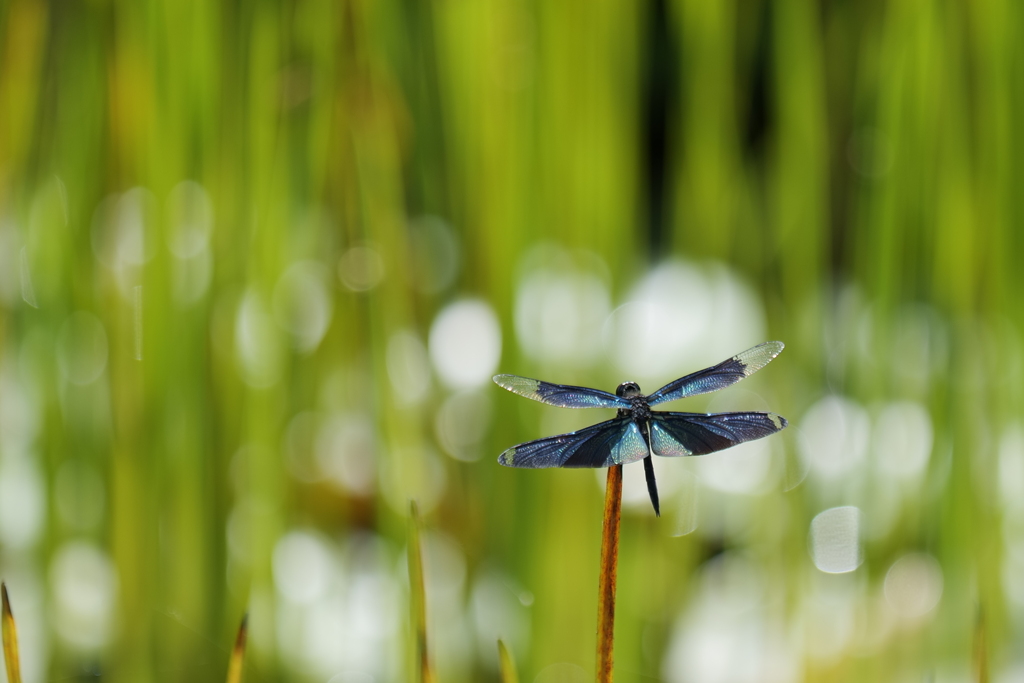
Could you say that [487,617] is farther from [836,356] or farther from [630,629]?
[836,356]

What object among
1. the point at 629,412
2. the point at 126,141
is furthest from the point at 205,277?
the point at 629,412

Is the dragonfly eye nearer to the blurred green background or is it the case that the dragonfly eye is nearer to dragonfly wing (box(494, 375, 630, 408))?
dragonfly wing (box(494, 375, 630, 408))

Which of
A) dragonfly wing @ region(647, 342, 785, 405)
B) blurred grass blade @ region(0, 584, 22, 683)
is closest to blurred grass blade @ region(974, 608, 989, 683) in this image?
dragonfly wing @ region(647, 342, 785, 405)

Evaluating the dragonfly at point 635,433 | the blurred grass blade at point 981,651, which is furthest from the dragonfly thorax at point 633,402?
the blurred grass blade at point 981,651

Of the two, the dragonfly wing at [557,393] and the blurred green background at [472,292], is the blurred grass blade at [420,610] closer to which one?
the dragonfly wing at [557,393]

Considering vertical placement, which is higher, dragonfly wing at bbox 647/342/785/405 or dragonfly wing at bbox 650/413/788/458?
dragonfly wing at bbox 647/342/785/405

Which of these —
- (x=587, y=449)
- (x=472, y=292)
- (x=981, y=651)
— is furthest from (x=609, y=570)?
(x=472, y=292)

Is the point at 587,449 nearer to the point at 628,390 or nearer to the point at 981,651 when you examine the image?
the point at 628,390
